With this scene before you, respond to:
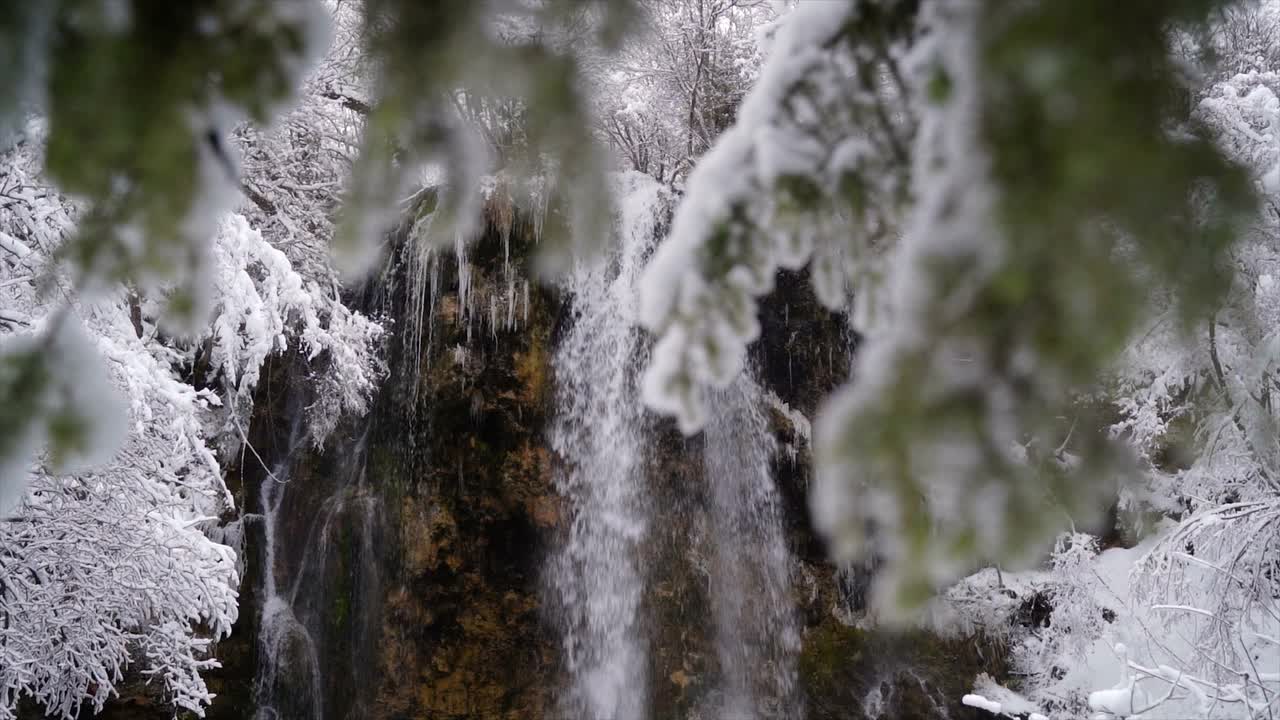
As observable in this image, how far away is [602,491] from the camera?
7141 mm

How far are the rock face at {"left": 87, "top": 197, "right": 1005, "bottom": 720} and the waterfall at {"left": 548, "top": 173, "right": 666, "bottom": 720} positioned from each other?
158 mm

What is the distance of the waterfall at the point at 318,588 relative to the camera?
7031 millimetres

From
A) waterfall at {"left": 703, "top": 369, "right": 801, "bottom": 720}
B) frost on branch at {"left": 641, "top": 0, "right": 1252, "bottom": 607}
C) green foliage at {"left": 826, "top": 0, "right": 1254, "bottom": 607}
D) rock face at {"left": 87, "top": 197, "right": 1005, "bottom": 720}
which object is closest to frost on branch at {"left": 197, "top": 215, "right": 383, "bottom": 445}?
rock face at {"left": 87, "top": 197, "right": 1005, "bottom": 720}

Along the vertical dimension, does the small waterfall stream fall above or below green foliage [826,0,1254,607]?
above

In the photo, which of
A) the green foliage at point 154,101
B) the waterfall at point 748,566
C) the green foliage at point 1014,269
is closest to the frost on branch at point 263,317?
the waterfall at point 748,566

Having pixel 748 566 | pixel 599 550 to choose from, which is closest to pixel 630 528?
pixel 599 550

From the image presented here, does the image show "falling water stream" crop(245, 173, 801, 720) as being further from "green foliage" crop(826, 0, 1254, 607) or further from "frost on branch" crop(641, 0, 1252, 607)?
"green foliage" crop(826, 0, 1254, 607)

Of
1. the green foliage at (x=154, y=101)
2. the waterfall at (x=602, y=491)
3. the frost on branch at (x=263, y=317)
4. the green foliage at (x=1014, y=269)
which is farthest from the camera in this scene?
the waterfall at (x=602, y=491)

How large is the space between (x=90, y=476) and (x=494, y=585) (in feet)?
11.8

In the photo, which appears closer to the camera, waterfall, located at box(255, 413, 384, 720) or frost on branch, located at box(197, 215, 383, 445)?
frost on branch, located at box(197, 215, 383, 445)

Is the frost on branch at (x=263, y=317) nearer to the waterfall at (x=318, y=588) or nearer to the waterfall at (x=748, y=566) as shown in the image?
the waterfall at (x=318, y=588)

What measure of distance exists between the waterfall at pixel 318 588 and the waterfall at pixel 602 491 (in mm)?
1852

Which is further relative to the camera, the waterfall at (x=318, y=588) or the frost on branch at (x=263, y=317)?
the waterfall at (x=318, y=588)

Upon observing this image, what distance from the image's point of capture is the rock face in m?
6.99
